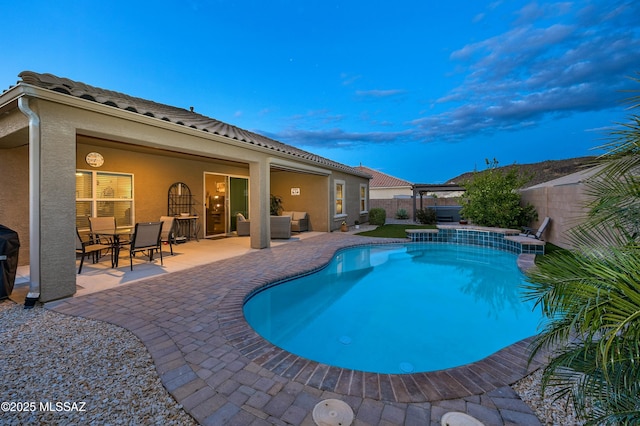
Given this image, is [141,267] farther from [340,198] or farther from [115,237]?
[340,198]

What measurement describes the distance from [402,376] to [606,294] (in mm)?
1911

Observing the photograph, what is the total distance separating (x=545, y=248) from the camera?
30.4ft

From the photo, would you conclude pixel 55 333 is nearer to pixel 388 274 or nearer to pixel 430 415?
pixel 430 415

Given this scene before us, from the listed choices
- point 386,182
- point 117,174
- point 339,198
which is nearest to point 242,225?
point 117,174

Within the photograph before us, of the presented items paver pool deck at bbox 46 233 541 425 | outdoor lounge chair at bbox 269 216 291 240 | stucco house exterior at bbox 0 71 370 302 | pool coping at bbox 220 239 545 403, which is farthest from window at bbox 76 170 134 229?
pool coping at bbox 220 239 545 403

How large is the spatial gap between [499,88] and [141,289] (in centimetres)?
3081

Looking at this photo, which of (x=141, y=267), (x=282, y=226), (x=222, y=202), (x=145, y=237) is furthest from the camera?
(x=222, y=202)

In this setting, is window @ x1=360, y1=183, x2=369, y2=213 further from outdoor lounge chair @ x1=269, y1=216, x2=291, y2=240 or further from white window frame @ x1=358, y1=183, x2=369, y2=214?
outdoor lounge chair @ x1=269, y1=216, x2=291, y2=240

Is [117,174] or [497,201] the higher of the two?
[117,174]

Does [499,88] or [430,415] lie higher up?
[499,88]

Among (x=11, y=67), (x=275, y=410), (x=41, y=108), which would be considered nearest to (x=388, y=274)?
(x=275, y=410)

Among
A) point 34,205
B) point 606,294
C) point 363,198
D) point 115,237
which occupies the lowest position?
point 115,237

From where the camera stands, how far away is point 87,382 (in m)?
2.58

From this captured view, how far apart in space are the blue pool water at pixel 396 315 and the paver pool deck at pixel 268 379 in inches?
31.1
